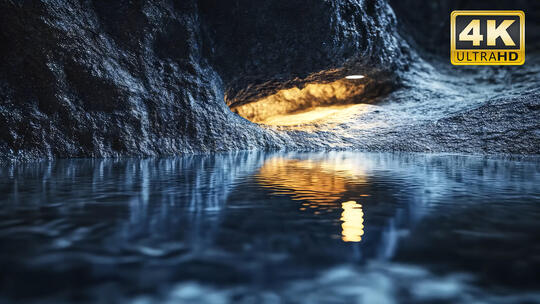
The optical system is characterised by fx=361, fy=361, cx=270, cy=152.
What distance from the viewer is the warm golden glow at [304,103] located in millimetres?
6754

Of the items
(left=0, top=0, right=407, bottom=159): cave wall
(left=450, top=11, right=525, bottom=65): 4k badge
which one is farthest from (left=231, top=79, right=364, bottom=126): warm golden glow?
(left=450, top=11, right=525, bottom=65): 4k badge

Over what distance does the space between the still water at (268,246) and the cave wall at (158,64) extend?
189 cm

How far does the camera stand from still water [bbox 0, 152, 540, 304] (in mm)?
462

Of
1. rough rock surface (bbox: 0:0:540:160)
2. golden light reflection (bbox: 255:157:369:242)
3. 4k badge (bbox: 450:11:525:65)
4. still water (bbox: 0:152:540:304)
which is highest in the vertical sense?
4k badge (bbox: 450:11:525:65)

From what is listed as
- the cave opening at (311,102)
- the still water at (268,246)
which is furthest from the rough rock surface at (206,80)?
the still water at (268,246)

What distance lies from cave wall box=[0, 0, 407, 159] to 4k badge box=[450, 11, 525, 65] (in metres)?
2.34

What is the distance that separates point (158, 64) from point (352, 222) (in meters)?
3.46

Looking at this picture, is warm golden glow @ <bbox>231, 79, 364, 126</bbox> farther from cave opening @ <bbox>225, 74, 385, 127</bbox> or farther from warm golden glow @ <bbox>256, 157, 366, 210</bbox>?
warm golden glow @ <bbox>256, 157, 366, 210</bbox>

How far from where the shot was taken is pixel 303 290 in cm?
47

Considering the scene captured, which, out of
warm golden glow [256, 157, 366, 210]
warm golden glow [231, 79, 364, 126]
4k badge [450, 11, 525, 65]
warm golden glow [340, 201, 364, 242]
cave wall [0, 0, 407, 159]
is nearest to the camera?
warm golden glow [340, 201, 364, 242]

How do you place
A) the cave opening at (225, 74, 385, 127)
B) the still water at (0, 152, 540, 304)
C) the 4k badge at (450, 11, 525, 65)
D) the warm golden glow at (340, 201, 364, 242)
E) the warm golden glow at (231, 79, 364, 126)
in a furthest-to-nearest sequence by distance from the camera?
the 4k badge at (450, 11, 525, 65) < the warm golden glow at (231, 79, 364, 126) < the cave opening at (225, 74, 385, 127) < the warm golden glow at (340, 201, 364, 242) < the still water at (0, 152, 540, 304)

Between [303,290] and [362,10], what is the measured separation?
19.0 feet

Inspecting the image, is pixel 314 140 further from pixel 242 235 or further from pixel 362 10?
pixel 242 235

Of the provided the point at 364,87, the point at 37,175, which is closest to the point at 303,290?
the point at 37,175
